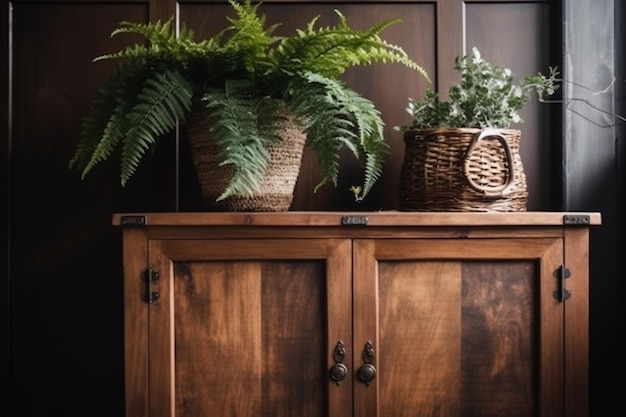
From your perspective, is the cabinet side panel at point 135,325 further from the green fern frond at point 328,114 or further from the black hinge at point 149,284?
the green fern frond at point 328,114

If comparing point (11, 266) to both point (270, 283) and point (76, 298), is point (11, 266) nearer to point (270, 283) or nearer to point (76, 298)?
point (76, 298)

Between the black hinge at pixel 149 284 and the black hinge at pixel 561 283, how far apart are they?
81 centimetres

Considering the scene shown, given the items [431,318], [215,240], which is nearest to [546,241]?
[431,318]

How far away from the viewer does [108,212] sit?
1891mm

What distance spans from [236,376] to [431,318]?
42 centimetres

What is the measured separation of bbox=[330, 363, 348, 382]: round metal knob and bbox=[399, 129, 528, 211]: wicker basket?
40 centimetres

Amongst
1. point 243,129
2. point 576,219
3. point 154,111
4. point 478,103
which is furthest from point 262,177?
point 576,219

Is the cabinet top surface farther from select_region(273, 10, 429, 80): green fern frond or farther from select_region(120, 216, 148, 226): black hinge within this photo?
select_region(273, 10, 429, 80): green fern frond

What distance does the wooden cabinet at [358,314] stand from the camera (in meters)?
1.45

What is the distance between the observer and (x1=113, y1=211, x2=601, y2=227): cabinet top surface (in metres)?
1.44

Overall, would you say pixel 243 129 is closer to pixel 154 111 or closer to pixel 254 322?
pixel 154 111

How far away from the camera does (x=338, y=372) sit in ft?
4.80

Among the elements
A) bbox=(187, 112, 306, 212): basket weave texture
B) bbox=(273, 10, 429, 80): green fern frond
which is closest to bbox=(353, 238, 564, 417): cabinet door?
Result: bbox=(187, 112, 306, 212): basket weave texture

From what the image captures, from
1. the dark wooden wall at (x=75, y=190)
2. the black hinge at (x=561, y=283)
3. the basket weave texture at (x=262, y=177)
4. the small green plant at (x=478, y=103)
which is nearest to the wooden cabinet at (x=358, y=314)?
the black hinge at (x=561, y=283)
